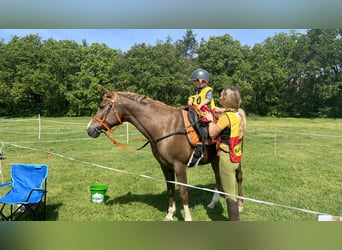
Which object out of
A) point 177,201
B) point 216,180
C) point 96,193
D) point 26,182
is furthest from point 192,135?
point 26,182

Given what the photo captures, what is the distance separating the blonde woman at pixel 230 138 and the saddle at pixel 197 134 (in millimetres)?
784

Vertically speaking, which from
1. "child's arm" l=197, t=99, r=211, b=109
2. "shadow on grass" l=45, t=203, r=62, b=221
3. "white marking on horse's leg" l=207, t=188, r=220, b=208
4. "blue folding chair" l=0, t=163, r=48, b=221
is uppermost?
"child's arm" l=197, t=99, r=211, b=109

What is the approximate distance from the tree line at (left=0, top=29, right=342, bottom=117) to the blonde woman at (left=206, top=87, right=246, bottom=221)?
27646 mm

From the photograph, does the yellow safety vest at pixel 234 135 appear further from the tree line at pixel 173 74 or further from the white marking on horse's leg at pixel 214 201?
the tree line at pixel 173 74

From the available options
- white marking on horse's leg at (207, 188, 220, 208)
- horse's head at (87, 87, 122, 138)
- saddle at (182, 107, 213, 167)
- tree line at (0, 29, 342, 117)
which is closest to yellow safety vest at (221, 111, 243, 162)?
saddle at (182, 107, 213, 167)

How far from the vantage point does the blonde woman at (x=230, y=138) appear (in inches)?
120

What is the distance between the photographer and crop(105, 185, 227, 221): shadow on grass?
4601mm

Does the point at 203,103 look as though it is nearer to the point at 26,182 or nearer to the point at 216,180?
the point at 216,180

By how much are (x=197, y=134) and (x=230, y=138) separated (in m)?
0.95

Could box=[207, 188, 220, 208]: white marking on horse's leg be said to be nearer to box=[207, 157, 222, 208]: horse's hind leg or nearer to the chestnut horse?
box=[207, 157, 222, 208]: horse's hind leg

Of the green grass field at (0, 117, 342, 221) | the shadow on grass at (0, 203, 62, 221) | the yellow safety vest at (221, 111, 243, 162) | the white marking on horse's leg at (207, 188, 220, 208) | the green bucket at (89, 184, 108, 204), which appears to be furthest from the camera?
the green bucket at (89, 184, 108, 204)

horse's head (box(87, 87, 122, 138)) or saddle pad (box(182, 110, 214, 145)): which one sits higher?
horse's head (box(87, 87, 122, 138))

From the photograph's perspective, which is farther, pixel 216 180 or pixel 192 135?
pixel 216 180

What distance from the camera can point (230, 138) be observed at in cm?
307
